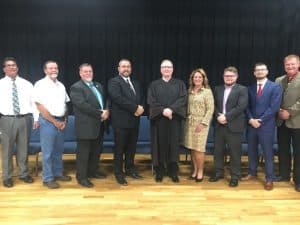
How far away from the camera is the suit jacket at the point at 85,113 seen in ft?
14.9

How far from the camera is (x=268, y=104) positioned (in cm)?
463

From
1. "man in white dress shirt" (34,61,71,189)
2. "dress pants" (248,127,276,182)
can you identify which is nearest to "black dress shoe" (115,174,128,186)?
"man in white dress shirt" (34,61,71,189)

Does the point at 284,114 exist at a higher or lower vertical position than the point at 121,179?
higher

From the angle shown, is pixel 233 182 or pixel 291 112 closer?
pixel 291 112

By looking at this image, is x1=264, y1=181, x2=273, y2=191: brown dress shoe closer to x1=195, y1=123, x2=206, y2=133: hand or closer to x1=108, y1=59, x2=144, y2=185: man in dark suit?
x1=195, y1=123, x2=206, y2=133: hand

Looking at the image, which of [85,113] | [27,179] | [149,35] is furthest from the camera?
[149,35]

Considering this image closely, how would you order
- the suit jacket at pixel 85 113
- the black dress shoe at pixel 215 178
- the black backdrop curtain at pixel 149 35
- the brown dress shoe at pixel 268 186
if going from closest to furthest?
the suit jacket at pixel 85 113
the brown dress shoe at pixel 268 186
the black dress shoe at pixel 215 178
the black backdrop curtain at pixel 149 35

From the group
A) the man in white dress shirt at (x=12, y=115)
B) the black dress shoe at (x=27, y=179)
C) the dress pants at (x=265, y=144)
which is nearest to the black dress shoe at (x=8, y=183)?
the man in white dress shirt at (x=12, y=115)

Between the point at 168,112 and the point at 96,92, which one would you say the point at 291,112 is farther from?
the point at 96,92

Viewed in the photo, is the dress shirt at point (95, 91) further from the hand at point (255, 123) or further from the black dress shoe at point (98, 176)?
the hand at point (255, 123)

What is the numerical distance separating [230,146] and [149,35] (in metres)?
2.96

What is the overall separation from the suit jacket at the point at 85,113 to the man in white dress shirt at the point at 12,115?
0.58 m

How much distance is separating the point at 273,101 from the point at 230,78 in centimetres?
57

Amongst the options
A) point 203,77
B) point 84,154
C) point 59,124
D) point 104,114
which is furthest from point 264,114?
point 59,124
